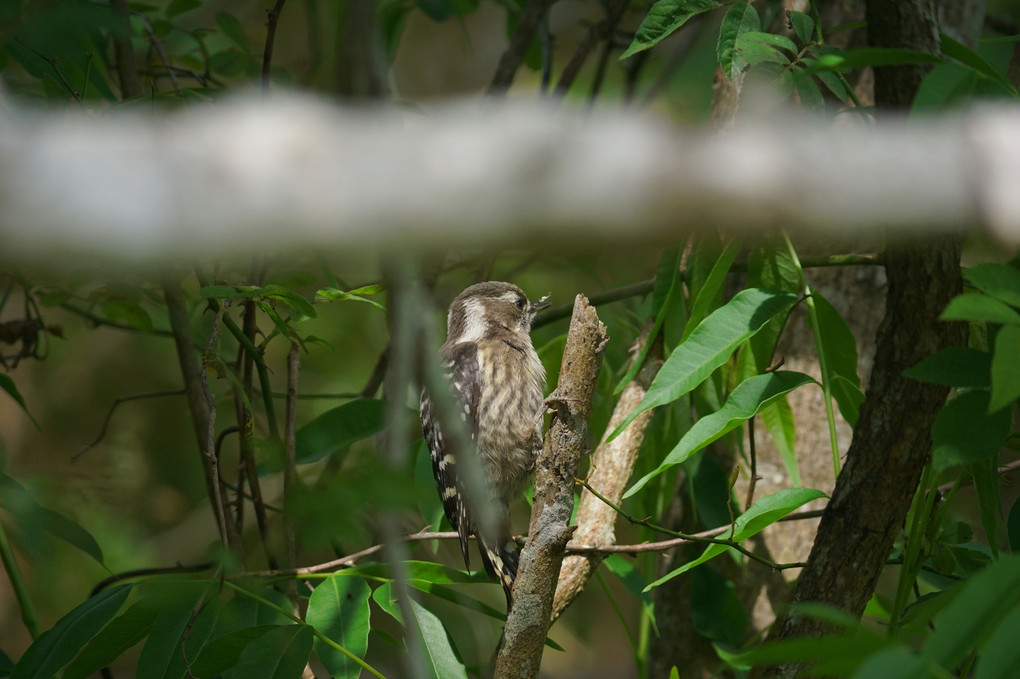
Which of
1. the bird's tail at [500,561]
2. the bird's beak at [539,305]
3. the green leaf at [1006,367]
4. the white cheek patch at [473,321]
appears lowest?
the bird's tail at [500,561]

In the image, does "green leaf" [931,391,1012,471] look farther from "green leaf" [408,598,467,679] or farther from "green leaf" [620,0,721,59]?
"green leaf" [408,598,467,679]

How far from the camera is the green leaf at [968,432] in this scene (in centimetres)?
132

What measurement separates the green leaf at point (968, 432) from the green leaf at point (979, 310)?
0.82ft

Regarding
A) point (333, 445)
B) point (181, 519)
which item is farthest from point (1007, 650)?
point (181, 519)

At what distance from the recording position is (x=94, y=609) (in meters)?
2.01

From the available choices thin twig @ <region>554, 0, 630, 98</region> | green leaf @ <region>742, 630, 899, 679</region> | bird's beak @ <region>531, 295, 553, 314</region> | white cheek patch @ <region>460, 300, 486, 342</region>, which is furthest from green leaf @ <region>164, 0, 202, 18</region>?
green leaf @ <region>742, 630, 899, 679</region>

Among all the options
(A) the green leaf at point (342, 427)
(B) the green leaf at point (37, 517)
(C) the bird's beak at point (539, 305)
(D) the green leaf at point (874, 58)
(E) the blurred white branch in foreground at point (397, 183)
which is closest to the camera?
(E) the blurred white branch in foreground at point (397, 183)

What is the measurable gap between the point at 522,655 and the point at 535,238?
155 cm

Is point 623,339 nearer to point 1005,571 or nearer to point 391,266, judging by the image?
point 1005,571

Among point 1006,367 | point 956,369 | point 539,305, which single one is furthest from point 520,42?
point 1006,367

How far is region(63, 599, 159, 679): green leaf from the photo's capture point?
1.98 m

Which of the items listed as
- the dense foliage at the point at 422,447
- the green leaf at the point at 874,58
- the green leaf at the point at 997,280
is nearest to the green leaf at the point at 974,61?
the dense foliage at the point at 422,447

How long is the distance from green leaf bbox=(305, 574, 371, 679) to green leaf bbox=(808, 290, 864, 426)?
1.25 meters

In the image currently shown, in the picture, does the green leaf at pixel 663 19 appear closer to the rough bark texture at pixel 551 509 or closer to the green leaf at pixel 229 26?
the rough bark texture at pixel 551 509
